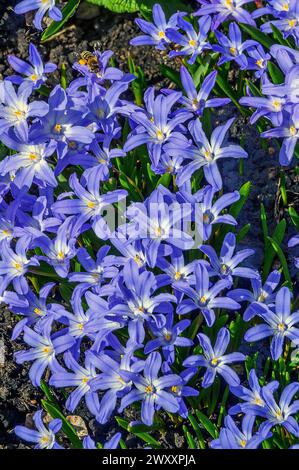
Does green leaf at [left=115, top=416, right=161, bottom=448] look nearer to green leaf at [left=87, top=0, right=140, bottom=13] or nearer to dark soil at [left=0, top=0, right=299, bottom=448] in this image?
dark soil at [left=0, top=0, right=299, bottom=448]

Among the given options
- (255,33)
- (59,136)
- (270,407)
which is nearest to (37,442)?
(270,407)

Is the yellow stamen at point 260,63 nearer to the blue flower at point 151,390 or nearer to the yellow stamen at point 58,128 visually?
the yellow stamen at point 58,128

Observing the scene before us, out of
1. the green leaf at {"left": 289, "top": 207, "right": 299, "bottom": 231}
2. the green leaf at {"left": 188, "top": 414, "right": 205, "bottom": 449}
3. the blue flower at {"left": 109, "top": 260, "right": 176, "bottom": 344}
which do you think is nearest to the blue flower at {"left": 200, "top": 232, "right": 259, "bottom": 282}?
the blue flower at {"left": 109, "top": 260, "right": 176, "bottom": 344}

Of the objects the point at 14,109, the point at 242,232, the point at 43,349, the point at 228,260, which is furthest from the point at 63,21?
the point at 43,349

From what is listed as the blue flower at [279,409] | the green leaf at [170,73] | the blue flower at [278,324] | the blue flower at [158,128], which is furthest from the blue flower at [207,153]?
the blue flower at [279,409]

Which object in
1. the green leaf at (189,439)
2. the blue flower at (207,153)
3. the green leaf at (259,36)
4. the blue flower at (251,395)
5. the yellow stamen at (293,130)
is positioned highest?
the green leaf at (259,36)

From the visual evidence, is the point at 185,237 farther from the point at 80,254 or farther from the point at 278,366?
the point at 278,366

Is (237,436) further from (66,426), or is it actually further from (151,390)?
(66,426)
